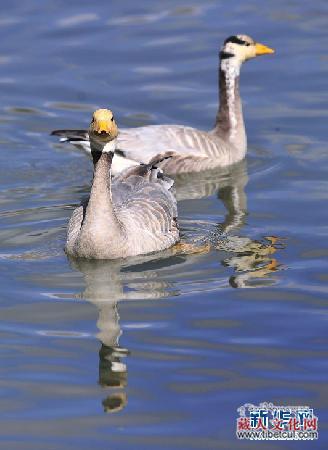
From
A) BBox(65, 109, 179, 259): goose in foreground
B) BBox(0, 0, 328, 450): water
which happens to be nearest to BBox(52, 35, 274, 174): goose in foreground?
BBox(0, 0, 328, 450): water

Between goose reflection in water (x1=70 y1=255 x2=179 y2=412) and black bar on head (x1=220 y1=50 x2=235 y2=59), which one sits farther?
black bar on head (x1=220 y1=50 x2=235 y2=59)

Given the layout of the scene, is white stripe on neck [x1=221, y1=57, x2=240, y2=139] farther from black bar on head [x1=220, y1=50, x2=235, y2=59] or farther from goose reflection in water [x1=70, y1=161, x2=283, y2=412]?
goose reflection in water [x1=70, y1=161, x2=283, y2=412]

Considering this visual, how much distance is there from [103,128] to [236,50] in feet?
20.1

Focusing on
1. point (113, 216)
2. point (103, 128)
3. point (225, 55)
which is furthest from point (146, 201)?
point (225, 55)

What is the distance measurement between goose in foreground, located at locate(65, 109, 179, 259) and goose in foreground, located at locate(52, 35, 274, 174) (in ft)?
7.72

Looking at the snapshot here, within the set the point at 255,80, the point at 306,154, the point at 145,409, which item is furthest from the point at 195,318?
the point at 255,80

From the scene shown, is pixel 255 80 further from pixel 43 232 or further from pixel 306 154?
pixel 43 232

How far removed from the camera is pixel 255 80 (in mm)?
19047

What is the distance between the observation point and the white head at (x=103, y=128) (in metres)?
11.4

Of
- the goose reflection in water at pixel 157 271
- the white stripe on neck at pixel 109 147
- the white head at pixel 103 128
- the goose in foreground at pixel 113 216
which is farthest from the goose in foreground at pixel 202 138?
the white head at pixel 103 128

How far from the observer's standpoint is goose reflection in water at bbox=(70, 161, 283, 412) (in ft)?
32.6

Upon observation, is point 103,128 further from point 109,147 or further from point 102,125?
point 109,147

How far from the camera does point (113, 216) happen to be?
471 inches

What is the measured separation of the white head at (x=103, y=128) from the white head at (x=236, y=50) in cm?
568
